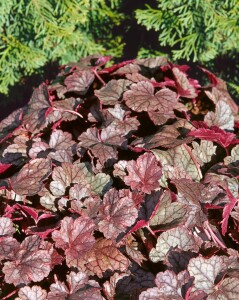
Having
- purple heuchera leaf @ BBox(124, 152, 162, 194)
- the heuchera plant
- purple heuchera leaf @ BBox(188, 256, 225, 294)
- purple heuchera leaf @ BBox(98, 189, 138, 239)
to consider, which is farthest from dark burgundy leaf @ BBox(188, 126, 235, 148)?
purple heuchera leaf @ BBox(188, 256, 225, 294)

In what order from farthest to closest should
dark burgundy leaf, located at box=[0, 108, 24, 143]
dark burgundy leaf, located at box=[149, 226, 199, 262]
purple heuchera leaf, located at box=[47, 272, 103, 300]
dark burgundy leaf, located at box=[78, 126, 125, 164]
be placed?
1. dark burgundy leaf, located at box=[0, 108, 24, 143]
2. dark burgundy leaf, located at box=[78, 126, 125, 164]
3. dark burgundy leaf, located at box=[149, 226, 199, 262]
4. purple heuchera leaf, located at box=[47, 272, 103, 300]

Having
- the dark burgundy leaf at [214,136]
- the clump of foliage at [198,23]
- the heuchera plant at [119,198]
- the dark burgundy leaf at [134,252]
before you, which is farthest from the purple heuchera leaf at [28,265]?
the clump of foliage at [198,23]

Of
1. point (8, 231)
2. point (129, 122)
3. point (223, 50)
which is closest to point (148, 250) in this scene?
point (8, 231)

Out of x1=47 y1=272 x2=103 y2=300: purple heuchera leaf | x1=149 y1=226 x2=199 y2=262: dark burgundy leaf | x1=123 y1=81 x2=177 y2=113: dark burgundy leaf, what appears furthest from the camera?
x1=123 y1=81 x2=177 y2=113: dark burgundy leaf

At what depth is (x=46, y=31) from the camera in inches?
130

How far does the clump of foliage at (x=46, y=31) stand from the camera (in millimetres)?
3145

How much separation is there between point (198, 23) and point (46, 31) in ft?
3.37

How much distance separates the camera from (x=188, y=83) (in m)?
2.03

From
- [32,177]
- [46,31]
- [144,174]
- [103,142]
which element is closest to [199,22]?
[46,31]

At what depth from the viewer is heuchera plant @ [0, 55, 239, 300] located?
128 cm

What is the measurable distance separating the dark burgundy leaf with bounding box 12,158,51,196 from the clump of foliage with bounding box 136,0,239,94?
185 cm

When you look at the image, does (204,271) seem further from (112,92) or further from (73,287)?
(112,92)

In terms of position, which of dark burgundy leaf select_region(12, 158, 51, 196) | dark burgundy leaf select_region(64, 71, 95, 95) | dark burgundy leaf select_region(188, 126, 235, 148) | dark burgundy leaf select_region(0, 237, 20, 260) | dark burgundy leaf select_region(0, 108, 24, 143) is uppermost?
dark burgundy leaf select_region(64, 71, 95, 95)

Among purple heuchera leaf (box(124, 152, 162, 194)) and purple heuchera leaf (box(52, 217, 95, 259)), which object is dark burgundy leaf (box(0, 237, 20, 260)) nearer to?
purple heuchera leaf (box(52, 217, 95, 259))
